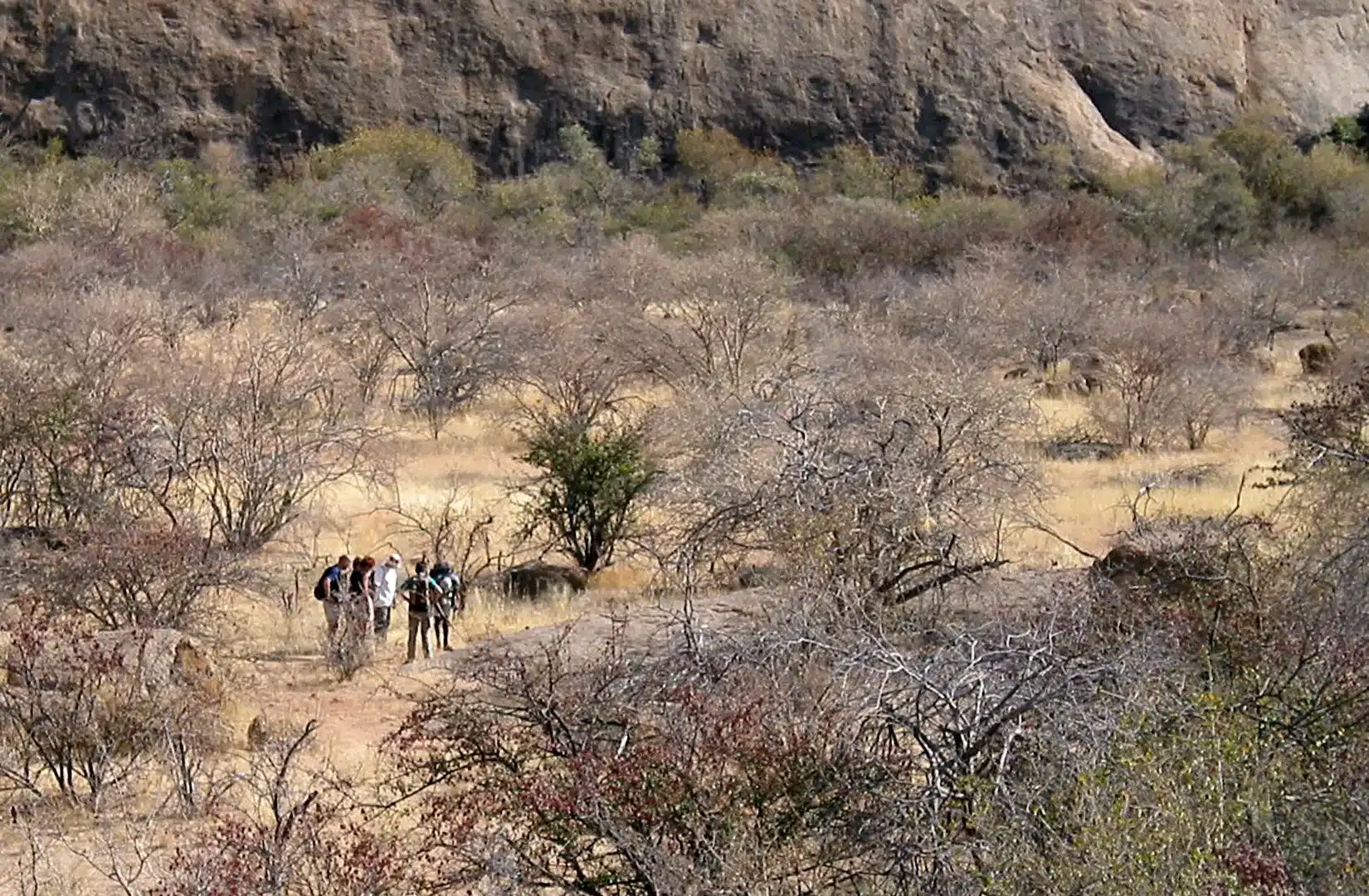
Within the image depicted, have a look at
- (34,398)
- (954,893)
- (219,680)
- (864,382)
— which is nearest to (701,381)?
(864,382)

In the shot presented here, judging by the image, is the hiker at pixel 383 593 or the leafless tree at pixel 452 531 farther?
the leafless tree at pixel 452 531

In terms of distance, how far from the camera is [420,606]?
1192 centimetres

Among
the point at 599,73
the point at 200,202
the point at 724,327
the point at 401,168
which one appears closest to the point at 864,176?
the point at 599,73

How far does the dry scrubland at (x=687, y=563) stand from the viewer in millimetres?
6250

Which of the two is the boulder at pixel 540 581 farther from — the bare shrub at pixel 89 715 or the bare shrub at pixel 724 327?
the bare shrub at pixel 724 327

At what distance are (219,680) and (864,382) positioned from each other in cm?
820

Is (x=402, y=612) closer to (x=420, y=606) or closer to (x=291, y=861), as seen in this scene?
(x=420, y=606)

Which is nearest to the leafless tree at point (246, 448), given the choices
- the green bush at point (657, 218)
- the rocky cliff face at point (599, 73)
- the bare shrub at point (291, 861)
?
the bare shrub at point (291, 861)

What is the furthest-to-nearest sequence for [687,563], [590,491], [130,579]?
[590,491]
[130,579]
[687,563]

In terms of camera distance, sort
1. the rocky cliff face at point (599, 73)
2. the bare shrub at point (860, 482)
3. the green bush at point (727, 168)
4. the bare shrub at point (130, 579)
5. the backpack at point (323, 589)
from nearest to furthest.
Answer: the bare shrub at point (860, 482) < the bare shrub at point (130, 579) < the backpack at point (323, 589) < the green bush at point (727, 168) < the rocky cliff face at point (599, 73)

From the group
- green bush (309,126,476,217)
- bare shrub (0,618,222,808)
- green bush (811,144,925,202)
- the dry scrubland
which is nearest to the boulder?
the dry scrubland

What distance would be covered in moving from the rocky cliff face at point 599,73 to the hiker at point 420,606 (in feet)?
131

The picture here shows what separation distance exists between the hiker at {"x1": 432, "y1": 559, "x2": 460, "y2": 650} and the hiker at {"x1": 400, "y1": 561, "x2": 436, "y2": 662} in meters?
0.07

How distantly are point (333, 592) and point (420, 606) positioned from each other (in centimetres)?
71
